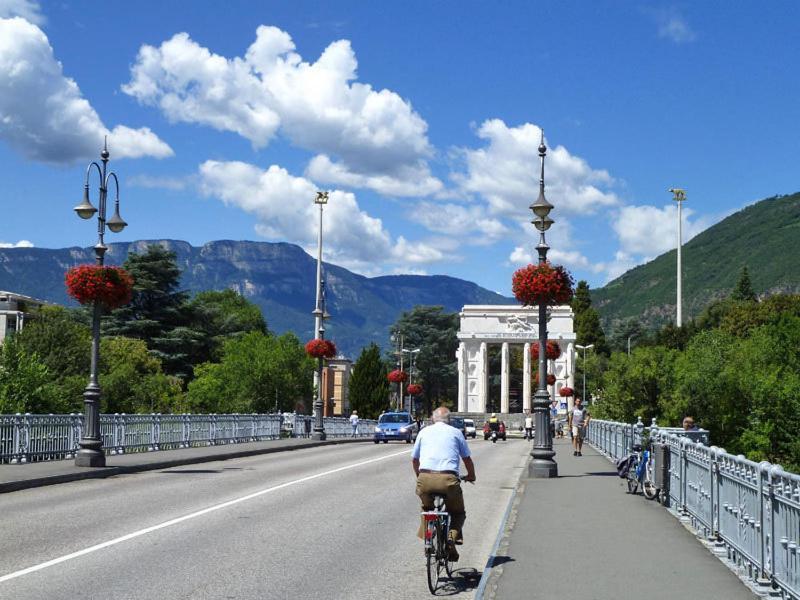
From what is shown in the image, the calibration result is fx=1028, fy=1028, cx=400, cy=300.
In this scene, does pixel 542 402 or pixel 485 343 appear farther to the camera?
pixel 485 343

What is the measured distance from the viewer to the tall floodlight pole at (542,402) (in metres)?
24.3

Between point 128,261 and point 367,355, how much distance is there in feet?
107

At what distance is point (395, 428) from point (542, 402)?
31.1m

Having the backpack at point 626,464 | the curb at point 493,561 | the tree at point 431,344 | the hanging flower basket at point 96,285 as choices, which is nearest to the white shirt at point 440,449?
the curb at point 493,561

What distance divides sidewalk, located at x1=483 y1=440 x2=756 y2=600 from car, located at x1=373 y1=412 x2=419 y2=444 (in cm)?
3648

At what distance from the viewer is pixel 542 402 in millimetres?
24719

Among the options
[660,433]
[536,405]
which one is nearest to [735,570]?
[660,433]

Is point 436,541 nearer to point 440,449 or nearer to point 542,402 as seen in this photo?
point 440,449

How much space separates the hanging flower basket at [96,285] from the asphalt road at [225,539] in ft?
15.6

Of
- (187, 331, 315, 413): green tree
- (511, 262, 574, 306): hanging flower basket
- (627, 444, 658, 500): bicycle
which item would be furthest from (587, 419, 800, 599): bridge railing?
(187, 331, 315, 413): green tree

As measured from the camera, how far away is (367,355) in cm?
11212

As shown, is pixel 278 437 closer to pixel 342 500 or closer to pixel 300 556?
pixel 342 500

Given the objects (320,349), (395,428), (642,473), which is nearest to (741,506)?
(642,473)

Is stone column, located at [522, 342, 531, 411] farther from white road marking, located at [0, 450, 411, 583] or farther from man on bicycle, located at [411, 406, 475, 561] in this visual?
man on bicycle, located at [411, 406, 475, 561]
